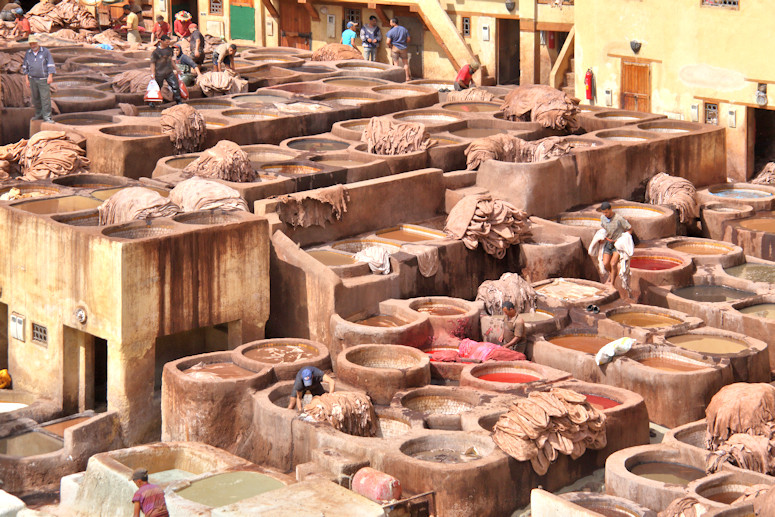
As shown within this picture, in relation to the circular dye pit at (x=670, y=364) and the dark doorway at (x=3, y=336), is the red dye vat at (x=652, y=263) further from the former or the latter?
the dark doorway at (x=3, y=336)

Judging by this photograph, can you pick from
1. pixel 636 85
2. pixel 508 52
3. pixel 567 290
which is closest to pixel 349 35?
pixel 508 52

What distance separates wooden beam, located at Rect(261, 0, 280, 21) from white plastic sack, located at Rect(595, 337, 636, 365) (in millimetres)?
24932

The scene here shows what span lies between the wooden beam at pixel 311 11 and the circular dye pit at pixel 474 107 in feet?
38.8

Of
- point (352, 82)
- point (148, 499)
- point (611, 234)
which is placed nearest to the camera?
point (148, 499)

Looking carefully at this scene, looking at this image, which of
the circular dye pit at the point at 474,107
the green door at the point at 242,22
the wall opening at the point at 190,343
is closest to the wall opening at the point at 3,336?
the wall opening at the point at 190,343

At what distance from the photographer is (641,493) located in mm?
17500

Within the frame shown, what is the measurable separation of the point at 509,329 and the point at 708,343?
3.02 metres

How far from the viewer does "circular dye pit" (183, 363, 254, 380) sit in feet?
66.6

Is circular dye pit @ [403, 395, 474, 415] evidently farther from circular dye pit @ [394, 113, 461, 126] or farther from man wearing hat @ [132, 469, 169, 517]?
circular dye pit @ [394, 113, 461, 126]

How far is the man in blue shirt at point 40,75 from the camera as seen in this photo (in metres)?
26.6

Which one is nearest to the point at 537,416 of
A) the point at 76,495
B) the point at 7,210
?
the point at 76,495

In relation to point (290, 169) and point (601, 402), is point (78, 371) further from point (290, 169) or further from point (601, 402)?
point (601, 402)

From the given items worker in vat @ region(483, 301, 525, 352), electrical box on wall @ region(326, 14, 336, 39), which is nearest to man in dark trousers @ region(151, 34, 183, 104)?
worker in vat @ region(483, 301, 525, 352)

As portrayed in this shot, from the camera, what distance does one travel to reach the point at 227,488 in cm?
1752
